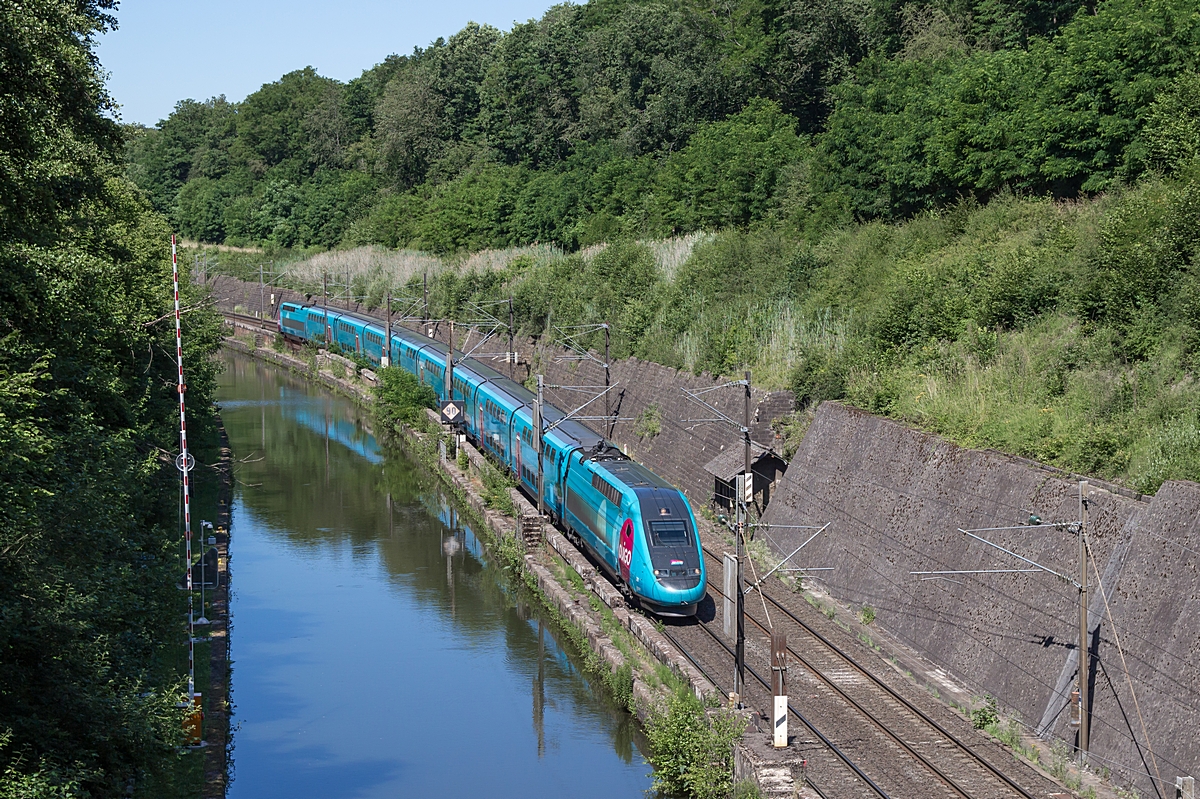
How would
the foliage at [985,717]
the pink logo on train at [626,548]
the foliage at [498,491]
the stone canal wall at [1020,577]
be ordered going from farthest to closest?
1. the foliage at [498,491]
2. the pink logo on train at [626,548]
3. the foliage at [985,717]
4. the stone canal wall at [1020,577]

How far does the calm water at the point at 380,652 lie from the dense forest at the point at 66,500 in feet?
8.72

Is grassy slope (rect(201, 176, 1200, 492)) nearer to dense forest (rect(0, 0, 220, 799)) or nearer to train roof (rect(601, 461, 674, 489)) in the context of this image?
train roof (rect(601, 461, 674, 489))

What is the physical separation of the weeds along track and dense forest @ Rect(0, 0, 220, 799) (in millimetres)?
8891

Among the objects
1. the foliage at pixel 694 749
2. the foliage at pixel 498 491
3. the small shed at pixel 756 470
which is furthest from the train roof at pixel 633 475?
the foliage at pixel 694 749

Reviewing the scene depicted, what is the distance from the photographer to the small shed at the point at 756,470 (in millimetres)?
28797

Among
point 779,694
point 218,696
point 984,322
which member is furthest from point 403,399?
point 779,694

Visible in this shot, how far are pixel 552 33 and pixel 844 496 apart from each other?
64.7 m

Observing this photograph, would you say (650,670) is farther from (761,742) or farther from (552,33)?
(552,33)

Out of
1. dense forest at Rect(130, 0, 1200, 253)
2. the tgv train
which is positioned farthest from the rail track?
dense forest at Rect(130, 0, 1200, 253)

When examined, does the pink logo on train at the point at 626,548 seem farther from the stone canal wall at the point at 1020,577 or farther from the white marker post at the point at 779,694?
the white marker post at the point at 779,694

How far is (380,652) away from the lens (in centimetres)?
2530

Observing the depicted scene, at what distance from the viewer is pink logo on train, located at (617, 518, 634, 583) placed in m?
22.6

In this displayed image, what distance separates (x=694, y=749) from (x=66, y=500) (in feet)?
28.7

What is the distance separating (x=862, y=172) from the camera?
41219 millimetres
